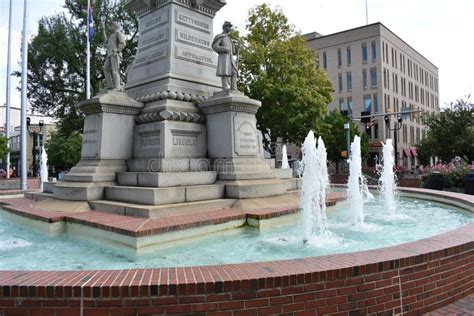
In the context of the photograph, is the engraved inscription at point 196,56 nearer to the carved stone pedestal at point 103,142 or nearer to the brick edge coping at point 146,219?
the carved stone pedestal at point 103,142

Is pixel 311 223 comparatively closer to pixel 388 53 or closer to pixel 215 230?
pixel 215 230

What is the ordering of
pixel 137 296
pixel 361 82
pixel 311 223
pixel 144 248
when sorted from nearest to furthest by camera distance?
pixel 137 296
pixel 144 248
pixel 311 223
pixel 361 82

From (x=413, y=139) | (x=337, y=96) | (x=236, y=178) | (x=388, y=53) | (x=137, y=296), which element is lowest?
(x=137, y=296)

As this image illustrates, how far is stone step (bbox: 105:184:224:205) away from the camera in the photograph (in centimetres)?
749

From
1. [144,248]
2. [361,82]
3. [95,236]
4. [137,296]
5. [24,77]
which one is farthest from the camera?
[361,82]

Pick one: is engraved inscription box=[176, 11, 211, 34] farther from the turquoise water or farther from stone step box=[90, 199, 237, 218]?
the turquoise water

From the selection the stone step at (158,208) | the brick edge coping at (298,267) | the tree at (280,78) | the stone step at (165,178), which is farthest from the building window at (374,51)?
the brick edge coping at (298,267)

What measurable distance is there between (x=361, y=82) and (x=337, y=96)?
13.4ft

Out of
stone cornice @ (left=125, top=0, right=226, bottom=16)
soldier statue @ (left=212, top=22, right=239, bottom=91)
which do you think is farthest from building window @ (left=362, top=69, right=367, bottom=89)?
soldier statue @ (left=212, top=22, right=239, bottom=91)

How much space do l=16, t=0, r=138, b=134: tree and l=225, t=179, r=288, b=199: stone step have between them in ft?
90.9

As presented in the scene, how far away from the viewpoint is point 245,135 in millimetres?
9734

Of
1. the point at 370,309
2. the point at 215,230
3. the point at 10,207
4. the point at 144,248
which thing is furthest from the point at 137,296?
the point at 10,207

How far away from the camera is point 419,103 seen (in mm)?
66812

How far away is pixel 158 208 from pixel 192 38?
18.3 feet
